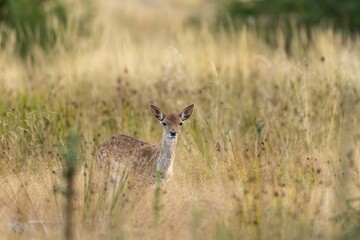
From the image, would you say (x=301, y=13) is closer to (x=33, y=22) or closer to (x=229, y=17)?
(x=229, y=17)

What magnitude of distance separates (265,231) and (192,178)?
182 cm

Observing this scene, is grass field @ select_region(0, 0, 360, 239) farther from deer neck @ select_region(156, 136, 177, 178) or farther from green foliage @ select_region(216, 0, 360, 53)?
green foliage @ select_region(216, 0, 360, 53)

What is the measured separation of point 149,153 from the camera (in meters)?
8.45

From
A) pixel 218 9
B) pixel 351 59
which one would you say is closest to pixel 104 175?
pixel 351 59

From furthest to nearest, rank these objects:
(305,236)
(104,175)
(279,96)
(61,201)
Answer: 1. (279,96)
2. (104,175)
3. (61,201)
4. (305,236)

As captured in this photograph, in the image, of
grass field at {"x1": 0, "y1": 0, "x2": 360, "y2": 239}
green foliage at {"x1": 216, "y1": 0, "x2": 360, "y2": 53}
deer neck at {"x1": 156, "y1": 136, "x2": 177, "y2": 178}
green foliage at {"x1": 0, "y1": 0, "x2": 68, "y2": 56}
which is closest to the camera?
grass field at {"x1": 0, "y1": 0, "x2": 360, "y2": 239}

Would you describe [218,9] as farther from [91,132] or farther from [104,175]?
[104,175]

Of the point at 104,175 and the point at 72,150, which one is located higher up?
the point at 72,150

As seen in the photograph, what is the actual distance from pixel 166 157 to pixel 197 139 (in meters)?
0.99

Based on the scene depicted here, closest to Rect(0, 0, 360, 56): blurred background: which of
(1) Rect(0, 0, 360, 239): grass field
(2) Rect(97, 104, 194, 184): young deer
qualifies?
(1) Rect(0, 0, 360, 239): grass field

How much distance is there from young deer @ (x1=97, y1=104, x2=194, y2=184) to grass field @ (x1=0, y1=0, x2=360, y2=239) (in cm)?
17

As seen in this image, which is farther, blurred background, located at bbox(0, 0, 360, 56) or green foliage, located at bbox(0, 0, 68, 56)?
blurred background, located at bbox(0, 0, 360, 56)

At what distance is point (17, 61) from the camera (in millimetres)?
14273

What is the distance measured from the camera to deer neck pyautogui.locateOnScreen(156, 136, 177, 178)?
26.5 feet
